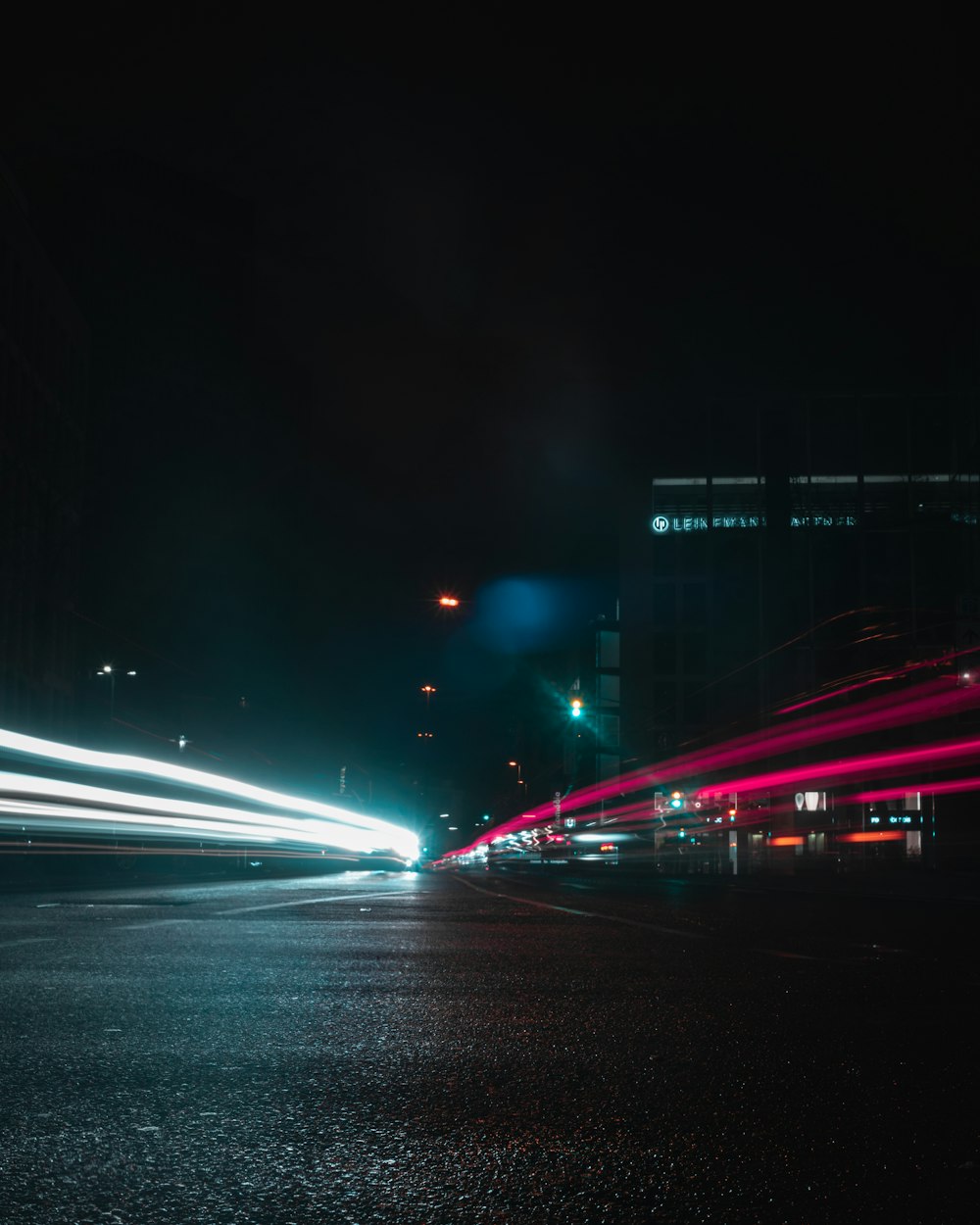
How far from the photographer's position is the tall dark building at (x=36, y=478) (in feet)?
186

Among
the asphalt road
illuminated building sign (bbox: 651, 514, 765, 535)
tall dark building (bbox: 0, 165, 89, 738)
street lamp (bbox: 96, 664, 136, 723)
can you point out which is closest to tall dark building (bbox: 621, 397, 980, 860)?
illuminated building sign (bbox: 651, 514, 765, 535)

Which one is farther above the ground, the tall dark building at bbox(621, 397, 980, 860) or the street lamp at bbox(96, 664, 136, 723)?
the tall dark building at bbox(621, 397, 980, 860)

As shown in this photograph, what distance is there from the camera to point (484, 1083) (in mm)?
4641

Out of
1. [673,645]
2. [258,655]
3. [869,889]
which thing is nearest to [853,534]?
[673,645]

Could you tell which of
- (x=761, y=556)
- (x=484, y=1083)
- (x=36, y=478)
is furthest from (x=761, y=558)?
(x=484, y=1083)

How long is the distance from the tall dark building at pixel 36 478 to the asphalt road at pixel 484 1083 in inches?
1836

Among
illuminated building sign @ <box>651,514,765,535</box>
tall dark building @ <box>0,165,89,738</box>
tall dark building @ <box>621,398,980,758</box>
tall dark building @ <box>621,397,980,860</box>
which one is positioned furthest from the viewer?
illuminated building sign @ <box>651,514,765,535</box>

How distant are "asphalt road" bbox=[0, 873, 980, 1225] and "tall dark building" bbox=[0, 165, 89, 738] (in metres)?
46.6

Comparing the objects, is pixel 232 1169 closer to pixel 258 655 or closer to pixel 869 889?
pixel 869 889

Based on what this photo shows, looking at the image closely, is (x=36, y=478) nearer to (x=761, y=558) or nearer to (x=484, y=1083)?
(x=761, y=558)

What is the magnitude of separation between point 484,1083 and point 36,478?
60.8 meters

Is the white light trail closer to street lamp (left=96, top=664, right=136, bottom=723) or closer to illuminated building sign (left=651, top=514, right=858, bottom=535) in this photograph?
street lamp (left=96, top=664, right=136, bottom=723)

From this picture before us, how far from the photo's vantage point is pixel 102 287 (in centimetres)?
13925

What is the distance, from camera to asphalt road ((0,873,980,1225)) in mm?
3238
